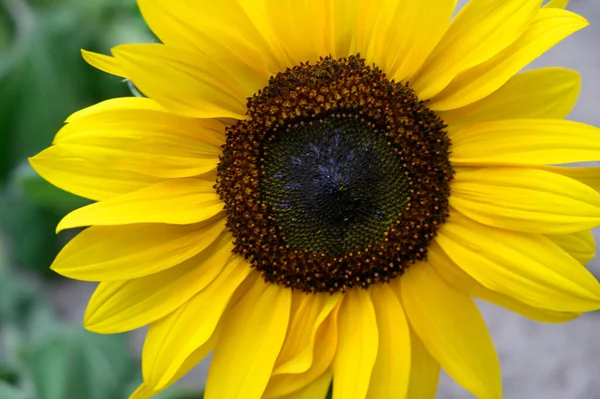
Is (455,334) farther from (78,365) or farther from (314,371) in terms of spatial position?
(78,365)

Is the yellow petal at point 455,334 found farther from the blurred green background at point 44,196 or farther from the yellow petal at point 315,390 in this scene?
the blurred green background at point 44,196

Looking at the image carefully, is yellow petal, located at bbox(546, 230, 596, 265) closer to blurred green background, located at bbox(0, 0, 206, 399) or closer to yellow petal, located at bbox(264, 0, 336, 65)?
yellow petal, located at bbox(264, 0, 336, 65)

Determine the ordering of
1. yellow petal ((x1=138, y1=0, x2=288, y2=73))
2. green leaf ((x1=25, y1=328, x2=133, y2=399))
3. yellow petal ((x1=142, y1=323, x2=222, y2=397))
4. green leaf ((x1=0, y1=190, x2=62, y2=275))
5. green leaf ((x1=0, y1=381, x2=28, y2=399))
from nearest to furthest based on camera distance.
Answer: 1. yellow petal ((x1=138, y1=0, x2=288, y2=73))
2. yellow petal ((x1=142, y1=323, x2=222, y2=397))
3. green leaf ((x1=0, y1=381, x2=28, y2=399))
4. green leaf ((x1=25, y1=328, x2=133, y2=399))
5. green leaf ((x1=0, y1=190, x2=62, y2=275))

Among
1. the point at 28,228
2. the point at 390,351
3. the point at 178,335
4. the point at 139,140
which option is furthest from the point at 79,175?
the point at 28,228

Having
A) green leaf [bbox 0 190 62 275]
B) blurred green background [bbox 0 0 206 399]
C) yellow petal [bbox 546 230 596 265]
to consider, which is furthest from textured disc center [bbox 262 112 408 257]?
green leaf [bbox 0 190 62 275]

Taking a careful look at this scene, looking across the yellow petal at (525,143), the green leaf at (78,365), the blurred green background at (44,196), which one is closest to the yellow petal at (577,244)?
the yellow petal at (525,143)

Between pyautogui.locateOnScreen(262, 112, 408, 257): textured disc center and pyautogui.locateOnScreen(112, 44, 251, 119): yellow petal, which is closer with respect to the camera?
pyautogui.locateOnScreen(112, 44, 251, 119): yellow petal

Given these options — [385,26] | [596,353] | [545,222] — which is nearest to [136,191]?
[385,26]
